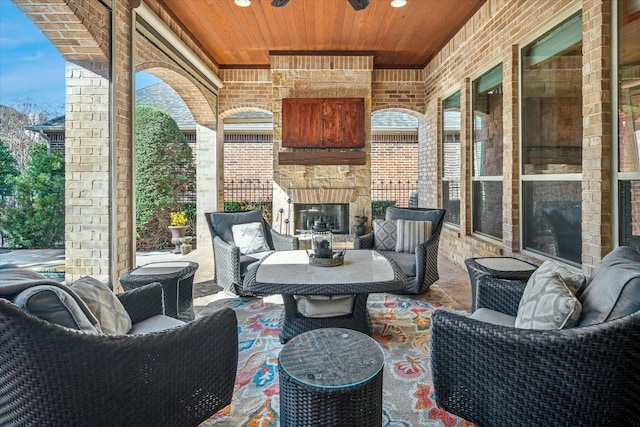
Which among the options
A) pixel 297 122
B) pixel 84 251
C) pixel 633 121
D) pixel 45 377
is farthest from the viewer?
pixel 297 122

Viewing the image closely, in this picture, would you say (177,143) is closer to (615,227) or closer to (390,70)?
(390,70)

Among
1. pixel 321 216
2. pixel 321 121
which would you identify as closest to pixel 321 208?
pixel 321 216

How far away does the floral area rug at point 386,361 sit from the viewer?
189 cm

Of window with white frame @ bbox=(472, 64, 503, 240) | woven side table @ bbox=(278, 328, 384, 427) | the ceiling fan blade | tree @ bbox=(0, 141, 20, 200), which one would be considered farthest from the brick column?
tree @ bbox=(0, 141, 20, 200)

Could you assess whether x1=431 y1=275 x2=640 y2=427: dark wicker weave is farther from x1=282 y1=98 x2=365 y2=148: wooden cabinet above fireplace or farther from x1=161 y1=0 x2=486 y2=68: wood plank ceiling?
x1=282 y1=98 x2=365 y2=148: wooden cabinet above fireplace

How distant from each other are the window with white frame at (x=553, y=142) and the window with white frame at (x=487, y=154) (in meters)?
0.61

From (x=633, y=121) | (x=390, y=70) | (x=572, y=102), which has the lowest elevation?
(x=633, y=121)

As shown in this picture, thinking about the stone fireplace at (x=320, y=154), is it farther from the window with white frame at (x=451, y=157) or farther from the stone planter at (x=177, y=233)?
the stone planter at (x=177, y=233)

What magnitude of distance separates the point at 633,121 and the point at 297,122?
15.1ft

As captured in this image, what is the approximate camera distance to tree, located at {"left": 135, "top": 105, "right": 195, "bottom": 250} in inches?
275

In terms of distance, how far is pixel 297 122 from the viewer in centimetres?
631

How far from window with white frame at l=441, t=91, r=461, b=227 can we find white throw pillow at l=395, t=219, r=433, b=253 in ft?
6.63

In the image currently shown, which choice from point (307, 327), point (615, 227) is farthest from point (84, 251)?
point (615, 227)

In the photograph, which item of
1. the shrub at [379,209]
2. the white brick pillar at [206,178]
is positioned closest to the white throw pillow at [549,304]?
the white brick pillar at [206,178]
